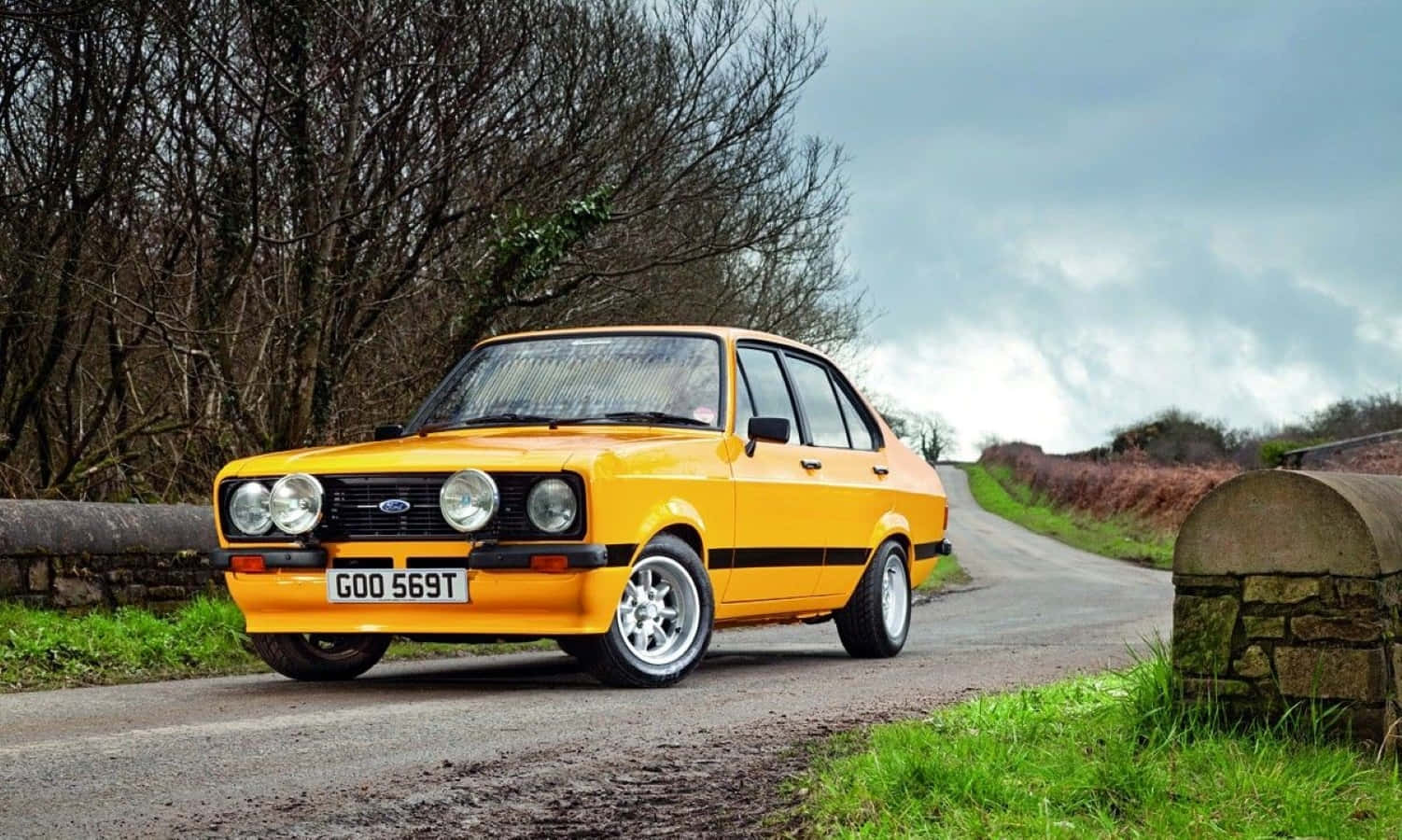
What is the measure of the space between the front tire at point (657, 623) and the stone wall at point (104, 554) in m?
3.92

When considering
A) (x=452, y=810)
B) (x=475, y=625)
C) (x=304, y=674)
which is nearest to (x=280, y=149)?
(x=304, y=674)

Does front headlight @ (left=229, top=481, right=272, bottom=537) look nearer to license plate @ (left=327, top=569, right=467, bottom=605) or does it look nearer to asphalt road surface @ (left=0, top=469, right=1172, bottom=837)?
license plate @ (left=327, top=569, right=467, bottom=605)

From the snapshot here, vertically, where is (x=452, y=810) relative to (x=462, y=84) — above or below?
below

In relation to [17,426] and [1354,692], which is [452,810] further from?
[17,426]

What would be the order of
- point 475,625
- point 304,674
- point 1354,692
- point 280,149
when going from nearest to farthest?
point 1354,692 → point 475,625 → point 304,674 → point 280,149

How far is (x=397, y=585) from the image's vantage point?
773 centimetres

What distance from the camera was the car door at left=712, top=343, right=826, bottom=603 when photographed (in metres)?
8.79

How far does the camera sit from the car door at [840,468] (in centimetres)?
967

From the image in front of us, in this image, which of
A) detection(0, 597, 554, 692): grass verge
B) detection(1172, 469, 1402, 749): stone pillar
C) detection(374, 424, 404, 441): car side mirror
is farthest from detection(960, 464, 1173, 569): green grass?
detection(1172, 469, 1402, 749): stone pillar

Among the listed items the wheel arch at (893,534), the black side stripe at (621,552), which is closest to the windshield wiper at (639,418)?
the black side stripe at (621,552)

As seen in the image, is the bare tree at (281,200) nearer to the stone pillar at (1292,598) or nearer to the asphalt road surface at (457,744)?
the asphalt road surface at (457,744)

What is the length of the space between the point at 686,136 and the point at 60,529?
12196 millimetres

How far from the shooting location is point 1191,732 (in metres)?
5.82

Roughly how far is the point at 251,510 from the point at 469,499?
1223mm
